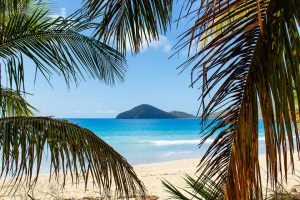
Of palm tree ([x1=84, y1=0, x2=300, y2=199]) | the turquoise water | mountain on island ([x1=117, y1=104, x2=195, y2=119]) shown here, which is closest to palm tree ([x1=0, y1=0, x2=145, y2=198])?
palm tree ([x1=84, y1=0, x2=300, y2=199])

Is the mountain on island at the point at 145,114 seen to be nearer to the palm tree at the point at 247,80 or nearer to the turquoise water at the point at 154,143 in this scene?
the turquoise water at the point at 154,143

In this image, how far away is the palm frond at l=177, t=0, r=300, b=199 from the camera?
1.08m

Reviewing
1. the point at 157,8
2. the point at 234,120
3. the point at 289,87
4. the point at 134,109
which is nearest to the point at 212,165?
the point at 234,120

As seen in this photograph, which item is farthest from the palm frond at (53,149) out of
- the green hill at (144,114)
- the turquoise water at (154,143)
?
the green hill at (144,114)

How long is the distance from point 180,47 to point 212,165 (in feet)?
1.77

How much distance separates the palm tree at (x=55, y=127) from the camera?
2158 mm

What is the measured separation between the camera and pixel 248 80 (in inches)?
47.7

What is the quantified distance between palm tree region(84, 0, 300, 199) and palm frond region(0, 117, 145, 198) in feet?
3.57

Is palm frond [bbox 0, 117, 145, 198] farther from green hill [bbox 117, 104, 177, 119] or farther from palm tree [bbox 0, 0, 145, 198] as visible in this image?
green hill [bbox 117, 104, 177, 119]

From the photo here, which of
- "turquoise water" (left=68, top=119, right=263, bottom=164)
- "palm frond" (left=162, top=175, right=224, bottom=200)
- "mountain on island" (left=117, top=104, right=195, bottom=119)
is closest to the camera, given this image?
"palm frond" (left=162, top=175, right=224, bottom=200)

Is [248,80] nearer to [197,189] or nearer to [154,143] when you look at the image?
[197,189]

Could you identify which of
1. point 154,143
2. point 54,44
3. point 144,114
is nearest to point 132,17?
point 54,44

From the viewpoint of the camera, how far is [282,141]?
42.9 inches

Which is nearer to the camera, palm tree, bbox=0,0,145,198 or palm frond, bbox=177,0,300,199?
palm frond, bbox=177,0,300,199
